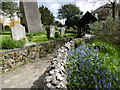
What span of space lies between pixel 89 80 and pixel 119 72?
2.54 feet

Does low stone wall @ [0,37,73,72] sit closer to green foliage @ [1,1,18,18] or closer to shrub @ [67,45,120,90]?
shrub @ [67,45,120,90]

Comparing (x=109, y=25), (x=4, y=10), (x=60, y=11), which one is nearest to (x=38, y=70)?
(x=109, y=25)

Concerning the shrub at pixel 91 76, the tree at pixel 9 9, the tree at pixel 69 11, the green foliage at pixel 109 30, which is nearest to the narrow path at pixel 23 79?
the shrub at pixel 91 76

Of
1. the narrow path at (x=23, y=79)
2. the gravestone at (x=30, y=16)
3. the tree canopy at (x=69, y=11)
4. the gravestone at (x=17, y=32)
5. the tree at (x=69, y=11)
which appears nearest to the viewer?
the narrow path at (x=23, y=79)

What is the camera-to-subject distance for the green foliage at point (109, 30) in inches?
212

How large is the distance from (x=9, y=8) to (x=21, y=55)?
23.5 meters

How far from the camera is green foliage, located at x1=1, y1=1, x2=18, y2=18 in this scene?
24.5 meters

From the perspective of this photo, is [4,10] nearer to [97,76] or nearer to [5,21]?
[5,21]

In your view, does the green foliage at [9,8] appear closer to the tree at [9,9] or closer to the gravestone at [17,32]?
the tree at [9,9]

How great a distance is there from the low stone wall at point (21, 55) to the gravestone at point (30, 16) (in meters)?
10.9

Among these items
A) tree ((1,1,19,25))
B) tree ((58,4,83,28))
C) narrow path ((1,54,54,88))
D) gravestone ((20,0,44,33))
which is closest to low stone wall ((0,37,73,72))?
narrow path ((1,54,54,88))

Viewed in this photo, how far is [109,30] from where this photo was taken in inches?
228

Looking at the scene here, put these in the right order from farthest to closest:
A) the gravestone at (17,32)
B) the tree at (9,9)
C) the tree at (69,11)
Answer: the tree at (69,11), the tree at (9,9), the gravestone at (17,32)

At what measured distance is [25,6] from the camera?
1697 centimetres
